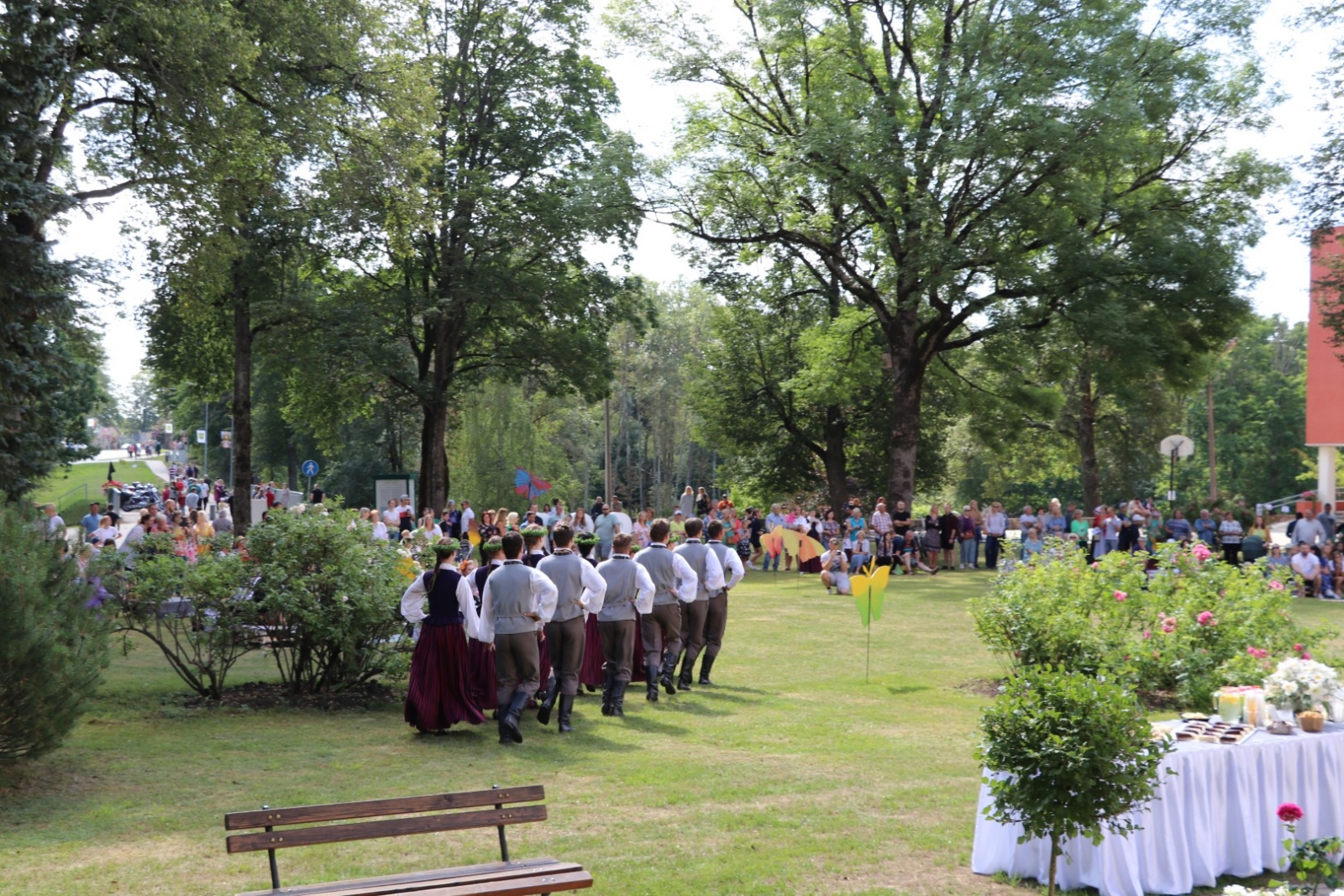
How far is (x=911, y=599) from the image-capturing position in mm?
22516

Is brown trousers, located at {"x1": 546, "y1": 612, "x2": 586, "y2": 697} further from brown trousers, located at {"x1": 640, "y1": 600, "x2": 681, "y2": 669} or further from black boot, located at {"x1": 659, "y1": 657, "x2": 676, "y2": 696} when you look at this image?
black boot, located at {"x1": 659, "y1": 657, "x2": 676, "y2": 696}

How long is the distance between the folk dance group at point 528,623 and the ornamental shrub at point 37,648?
2.97 metres

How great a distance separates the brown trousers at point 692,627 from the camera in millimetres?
13969

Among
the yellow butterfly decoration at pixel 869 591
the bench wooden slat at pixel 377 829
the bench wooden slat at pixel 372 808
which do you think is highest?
the yellow butterfly decoration at pixel 869 591

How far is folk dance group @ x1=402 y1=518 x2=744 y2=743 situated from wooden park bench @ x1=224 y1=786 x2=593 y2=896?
516 centimetres

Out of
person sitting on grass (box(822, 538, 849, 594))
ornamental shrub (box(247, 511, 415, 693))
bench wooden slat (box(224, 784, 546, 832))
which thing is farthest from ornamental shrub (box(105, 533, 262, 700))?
person sitting on grass (box(822, 538, 849, 594))

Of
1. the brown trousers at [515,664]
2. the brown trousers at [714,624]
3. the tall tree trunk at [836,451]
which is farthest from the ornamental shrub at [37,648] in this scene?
the tall tree trunk at [836,451]

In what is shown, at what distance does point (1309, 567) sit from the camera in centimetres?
2372

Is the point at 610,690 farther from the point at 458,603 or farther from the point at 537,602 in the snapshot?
the point at 458,603

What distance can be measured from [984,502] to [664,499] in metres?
18.9

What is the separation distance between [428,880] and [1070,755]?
311 cm

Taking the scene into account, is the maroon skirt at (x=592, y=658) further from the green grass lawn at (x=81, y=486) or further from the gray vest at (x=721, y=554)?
the green grass lawn at (x=81, y=486)

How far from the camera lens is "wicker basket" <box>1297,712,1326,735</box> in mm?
7789

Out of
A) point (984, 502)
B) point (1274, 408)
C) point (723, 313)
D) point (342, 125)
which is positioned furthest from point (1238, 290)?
point (1274, 408)
